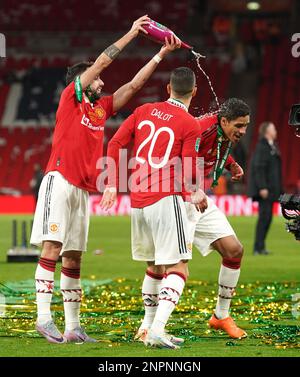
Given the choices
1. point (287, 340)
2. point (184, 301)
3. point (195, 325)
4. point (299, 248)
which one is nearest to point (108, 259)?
point (299, 248)

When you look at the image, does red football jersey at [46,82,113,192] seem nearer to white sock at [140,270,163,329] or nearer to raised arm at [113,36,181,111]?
raised arm at [113,36,181,111]

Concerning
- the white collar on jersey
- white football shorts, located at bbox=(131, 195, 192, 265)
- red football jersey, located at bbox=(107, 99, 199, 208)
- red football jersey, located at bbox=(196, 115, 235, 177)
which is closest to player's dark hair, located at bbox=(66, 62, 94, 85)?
red football jersey, located at bbox=(107, 99, 199, 208)

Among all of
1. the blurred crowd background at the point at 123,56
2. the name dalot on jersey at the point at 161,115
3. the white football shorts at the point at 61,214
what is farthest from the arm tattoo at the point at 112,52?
the blurred crowd background at the point at 123,56

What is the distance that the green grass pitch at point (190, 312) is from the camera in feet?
25.7

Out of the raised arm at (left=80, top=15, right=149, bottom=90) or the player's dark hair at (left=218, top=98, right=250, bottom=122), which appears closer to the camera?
the raised arm at (left=80, top=15, right=149, bottom=90)

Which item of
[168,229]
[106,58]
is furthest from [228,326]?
[106,58]

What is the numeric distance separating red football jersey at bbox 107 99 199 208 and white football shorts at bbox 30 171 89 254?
473 mm

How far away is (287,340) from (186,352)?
3.25 ft

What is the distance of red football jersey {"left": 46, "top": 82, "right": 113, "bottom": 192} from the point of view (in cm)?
842

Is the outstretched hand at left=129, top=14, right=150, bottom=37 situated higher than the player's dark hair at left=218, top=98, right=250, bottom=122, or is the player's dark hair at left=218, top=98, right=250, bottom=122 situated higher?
the outstretched hand at left=129, top=14, right=150, bottom=37

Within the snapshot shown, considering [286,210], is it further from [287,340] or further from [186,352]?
[186,352]

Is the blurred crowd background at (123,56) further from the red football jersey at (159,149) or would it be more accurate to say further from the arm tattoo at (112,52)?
the red football jersey at (159,149)

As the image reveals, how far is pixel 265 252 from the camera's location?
17.6 metres

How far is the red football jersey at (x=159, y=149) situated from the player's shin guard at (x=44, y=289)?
0.81 meters
